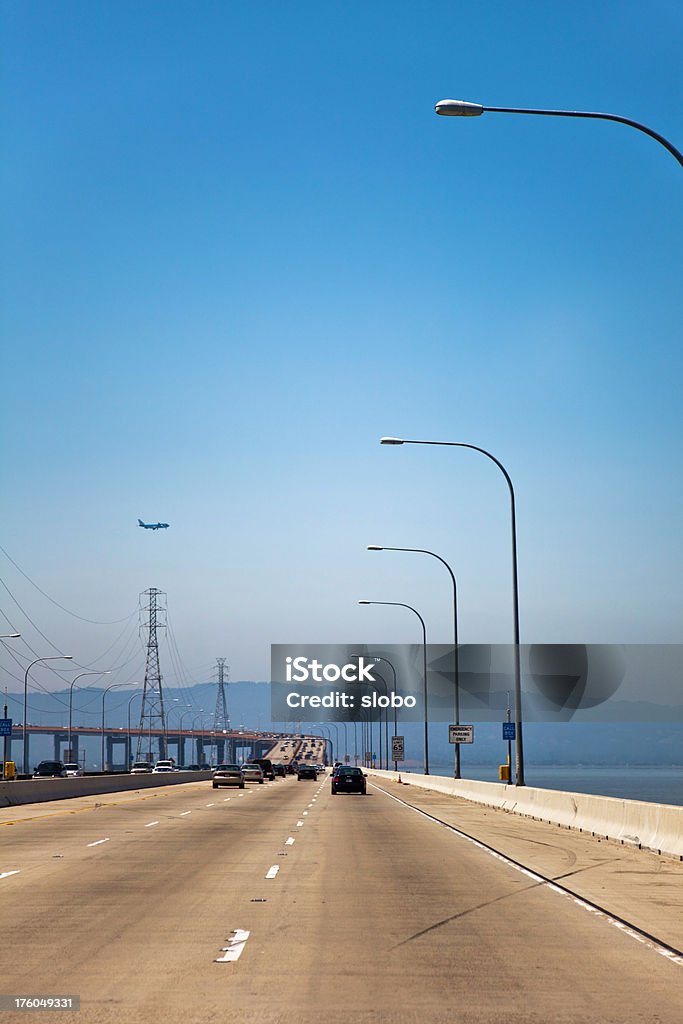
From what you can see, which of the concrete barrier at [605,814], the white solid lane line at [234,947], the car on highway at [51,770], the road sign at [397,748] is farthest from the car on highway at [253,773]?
the white solid lane line at [234,947]

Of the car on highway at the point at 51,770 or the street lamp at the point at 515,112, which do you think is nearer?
the street lamp at the point at 515,112

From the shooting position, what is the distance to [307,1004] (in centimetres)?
912

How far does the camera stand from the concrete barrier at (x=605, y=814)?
74.9ft

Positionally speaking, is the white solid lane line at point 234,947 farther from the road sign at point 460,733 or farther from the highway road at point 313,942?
the road sign at point 460,733

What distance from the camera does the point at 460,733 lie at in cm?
6338

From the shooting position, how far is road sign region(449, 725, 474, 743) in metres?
62.7

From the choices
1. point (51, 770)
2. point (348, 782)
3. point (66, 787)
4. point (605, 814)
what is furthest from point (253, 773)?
point (605, 814)

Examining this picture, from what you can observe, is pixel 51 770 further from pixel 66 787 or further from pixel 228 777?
pixel 66 787

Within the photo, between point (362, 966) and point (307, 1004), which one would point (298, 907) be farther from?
point (307, 1004)

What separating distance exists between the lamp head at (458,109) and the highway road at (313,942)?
11067 millimetres

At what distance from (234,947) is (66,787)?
4562 cm

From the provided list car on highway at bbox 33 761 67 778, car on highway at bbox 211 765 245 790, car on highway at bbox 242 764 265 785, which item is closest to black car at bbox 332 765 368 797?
car on highway at bbox 211 765 245 790

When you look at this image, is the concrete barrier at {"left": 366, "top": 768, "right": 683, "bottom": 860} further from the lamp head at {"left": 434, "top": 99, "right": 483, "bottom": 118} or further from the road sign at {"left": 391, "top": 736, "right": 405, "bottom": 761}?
the road sign at {"left": 391, "top": 736, "right": 405, "bottom": 761}

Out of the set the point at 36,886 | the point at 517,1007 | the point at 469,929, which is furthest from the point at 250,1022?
the point at 36,886
